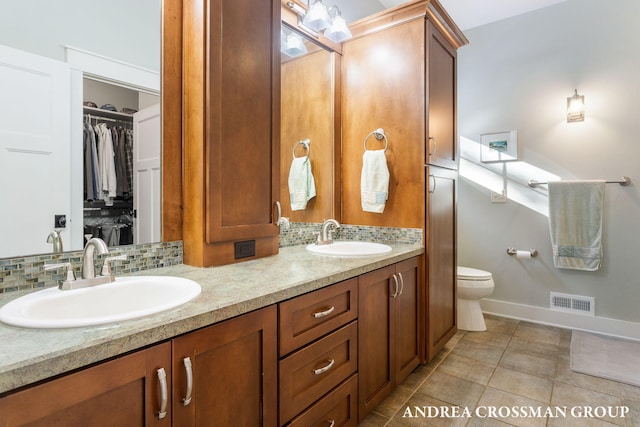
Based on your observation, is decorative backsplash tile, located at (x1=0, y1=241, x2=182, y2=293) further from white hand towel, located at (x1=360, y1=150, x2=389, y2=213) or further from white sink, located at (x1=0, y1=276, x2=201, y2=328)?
white hand towel, located at (x1=360, y1=150, x2=389, y2=213)

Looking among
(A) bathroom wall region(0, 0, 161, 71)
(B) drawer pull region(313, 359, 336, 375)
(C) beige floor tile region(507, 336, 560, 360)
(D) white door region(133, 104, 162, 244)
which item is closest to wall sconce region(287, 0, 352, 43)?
(A) bathroom wall region(0, 0, 161, 71)

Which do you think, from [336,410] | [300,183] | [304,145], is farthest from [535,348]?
[304,145]

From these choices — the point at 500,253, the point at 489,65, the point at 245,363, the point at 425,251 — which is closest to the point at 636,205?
the point at 500,253

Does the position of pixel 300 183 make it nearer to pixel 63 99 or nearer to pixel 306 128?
pixel 306 128

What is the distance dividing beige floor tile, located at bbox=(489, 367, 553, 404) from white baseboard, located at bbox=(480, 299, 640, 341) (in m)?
1.08

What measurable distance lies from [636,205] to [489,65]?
5.42ft

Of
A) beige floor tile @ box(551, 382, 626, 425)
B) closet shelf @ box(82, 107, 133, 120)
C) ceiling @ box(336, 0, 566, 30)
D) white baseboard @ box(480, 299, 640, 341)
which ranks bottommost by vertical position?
beige floor tile @ box(551, 382, 626, 425)

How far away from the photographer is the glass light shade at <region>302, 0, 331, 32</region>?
6.55ft

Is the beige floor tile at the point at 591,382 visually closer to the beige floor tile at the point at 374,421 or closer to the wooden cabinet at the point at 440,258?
the wooden cabinet at the point at 440,258

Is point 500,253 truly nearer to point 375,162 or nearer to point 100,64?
point 375,162

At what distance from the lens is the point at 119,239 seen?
50.8 inches

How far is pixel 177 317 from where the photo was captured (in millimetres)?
820

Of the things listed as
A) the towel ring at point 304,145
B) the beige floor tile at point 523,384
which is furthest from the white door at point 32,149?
the beige floor tile at point 523,384

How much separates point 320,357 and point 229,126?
1.00 m
